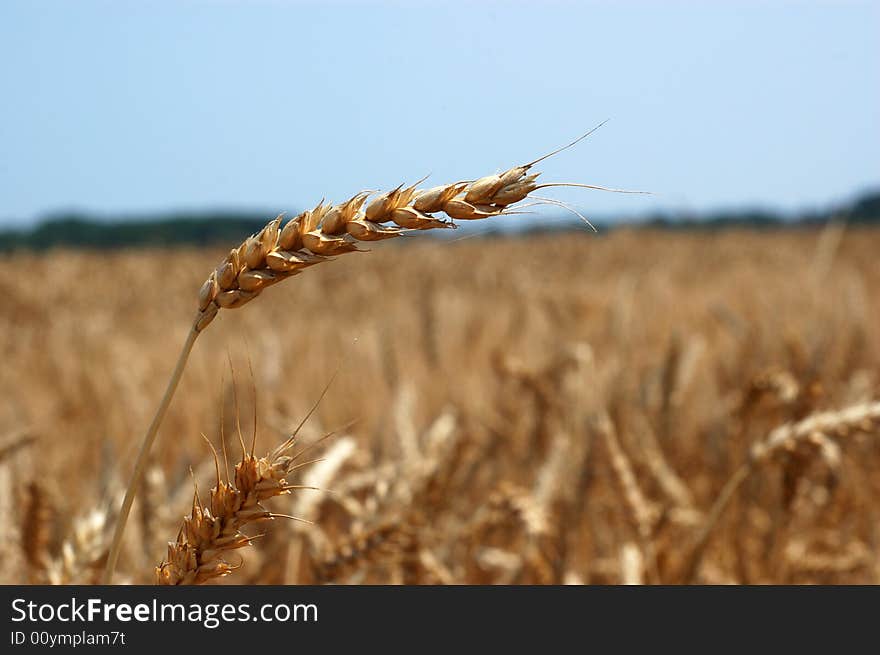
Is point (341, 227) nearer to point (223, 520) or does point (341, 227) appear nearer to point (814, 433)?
point (223, 520)

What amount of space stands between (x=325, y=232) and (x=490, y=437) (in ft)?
6.95

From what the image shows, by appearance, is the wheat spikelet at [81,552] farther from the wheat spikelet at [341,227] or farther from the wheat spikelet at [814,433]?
the wheat spikelet at [814,433]

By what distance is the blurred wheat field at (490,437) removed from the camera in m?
1.33

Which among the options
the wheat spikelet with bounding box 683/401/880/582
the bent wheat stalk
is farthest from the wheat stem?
the wheat spikelet with bounding box 683/401/880/582

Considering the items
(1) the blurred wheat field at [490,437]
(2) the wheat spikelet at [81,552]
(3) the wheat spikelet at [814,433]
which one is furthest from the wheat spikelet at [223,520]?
(3) the wheat spikelet at [814,433]

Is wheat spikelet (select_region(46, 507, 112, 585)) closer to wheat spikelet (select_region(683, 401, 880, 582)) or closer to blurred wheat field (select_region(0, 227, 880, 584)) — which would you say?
blurred wheat field (select_region(0, 227, 880, 584))

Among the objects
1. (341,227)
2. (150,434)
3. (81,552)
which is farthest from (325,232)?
(81,552)

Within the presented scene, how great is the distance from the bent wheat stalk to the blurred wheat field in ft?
0.17

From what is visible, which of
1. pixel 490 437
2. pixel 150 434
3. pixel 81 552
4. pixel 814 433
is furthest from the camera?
pixel 490 437

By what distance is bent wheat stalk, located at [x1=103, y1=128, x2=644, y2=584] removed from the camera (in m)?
0.53

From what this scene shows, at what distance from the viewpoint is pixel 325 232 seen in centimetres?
56

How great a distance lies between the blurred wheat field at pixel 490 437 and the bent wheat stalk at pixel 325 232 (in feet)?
0.17

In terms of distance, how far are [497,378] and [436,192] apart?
3.02 m
